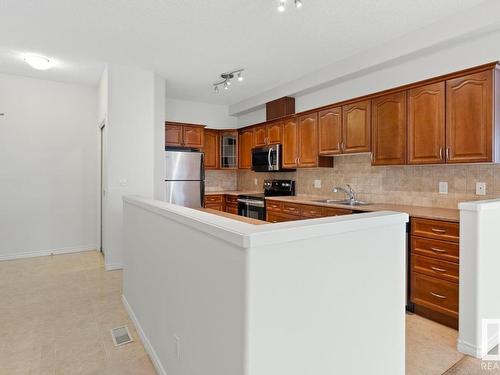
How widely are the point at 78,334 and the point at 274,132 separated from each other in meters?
3.82

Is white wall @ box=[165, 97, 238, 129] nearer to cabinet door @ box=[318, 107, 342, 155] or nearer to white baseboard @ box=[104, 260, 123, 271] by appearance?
cabinet door @ box=[318, 107, 342, 155]

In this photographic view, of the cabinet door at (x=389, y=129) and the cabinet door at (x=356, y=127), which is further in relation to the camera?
the cabinet door at (x=356, y=127)

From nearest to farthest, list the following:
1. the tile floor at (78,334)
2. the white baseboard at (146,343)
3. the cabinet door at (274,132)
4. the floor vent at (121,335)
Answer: the white baseboard at (146,343) → the tile floor at (78,334) → the floor vent at (121,335) → the cabinet door at (274,132)

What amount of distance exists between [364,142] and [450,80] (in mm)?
1040

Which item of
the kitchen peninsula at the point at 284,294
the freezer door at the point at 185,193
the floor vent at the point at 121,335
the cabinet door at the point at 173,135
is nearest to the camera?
the kitchen peninsula at the point at 284,294

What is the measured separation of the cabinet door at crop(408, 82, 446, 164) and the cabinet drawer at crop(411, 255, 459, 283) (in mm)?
939

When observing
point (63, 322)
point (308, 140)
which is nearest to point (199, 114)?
point (308, 140)

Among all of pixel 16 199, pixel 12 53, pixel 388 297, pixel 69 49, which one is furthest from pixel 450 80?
pixel 16 199

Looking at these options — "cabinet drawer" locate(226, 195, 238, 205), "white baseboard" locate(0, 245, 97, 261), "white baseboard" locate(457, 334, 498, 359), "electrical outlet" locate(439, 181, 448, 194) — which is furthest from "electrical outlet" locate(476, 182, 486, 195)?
"white baseboard" locate(0, 245, 97, 261)

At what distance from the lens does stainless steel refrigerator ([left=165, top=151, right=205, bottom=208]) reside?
4.88 metres

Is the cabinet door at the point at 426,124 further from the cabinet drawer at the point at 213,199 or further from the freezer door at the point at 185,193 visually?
the cabinet drawer at the point at 213,199

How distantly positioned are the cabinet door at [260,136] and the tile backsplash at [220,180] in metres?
1.19

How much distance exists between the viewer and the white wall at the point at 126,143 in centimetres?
396

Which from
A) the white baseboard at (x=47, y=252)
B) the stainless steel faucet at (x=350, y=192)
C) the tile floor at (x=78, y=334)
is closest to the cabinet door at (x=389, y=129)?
the stainless steel faucet at (x=350, y=192)
